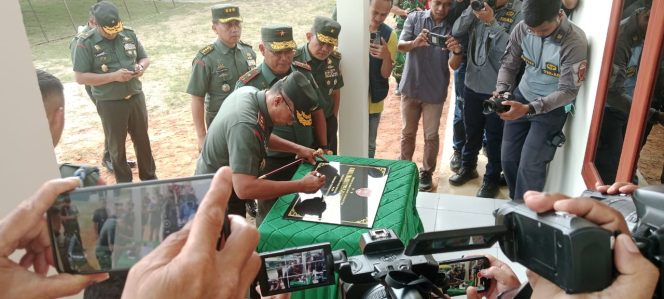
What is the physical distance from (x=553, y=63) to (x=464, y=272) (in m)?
2.19

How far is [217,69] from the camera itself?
12.4ft

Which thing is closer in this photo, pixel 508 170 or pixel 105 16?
pixel 508 170

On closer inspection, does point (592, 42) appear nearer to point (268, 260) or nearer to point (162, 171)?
point (268, 260)

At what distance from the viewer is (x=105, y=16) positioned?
161 inches

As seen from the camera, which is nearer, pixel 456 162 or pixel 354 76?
pixel 354 76

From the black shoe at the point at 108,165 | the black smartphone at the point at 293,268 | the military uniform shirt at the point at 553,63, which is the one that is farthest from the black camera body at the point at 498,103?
the black shoe at the point at 108,165

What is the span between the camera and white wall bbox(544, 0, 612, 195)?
2904mm

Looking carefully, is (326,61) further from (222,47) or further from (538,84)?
(538,84)

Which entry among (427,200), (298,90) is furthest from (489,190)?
(298,90)

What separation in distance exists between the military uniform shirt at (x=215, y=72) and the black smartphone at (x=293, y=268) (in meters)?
2.82

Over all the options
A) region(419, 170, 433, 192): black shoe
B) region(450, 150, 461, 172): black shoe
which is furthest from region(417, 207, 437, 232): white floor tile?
region(450, 150, 461, 172): black shoe

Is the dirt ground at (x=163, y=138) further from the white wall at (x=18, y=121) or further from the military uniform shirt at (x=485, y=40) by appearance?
the white wall at (x=18, y=121)

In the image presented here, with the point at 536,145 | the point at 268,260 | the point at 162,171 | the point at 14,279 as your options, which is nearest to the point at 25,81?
the point at 14,279

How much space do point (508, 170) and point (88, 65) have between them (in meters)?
3.46
